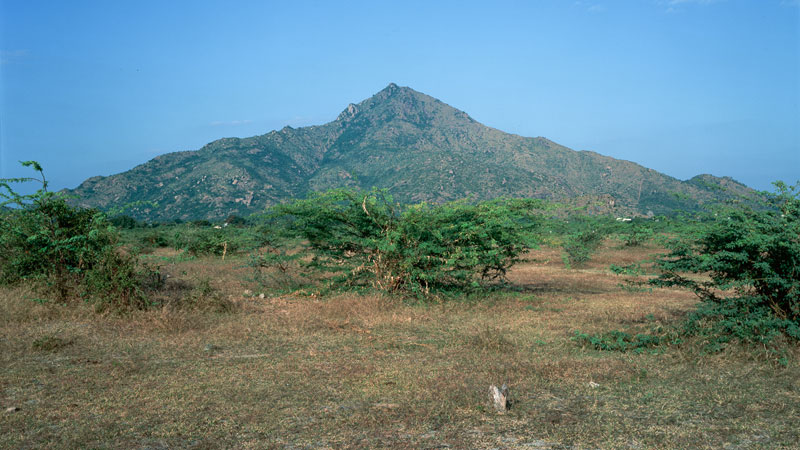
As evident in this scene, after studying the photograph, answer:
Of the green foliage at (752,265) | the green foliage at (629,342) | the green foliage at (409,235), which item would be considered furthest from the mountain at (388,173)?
the green foliage at (629,342)

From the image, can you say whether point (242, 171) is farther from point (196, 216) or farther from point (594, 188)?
point (594, 188)

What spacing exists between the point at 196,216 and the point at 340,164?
3814 cm

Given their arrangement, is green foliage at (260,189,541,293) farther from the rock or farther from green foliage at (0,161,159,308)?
the rock

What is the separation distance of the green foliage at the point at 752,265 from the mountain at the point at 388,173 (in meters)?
54.5

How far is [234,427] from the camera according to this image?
4.89 meters

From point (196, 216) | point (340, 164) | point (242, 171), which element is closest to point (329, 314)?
point (196, 216)

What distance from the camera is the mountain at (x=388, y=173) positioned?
79625mm

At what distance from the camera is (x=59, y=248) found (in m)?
10.7

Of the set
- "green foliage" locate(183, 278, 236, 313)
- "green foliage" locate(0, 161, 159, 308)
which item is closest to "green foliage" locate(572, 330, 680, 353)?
"green foliage" locate(183, 278, 236, 313)

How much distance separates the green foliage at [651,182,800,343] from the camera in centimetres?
702

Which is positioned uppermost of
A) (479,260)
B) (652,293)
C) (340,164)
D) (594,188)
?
(340,164)

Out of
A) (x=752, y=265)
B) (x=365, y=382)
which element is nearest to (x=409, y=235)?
(x=365, y=382)

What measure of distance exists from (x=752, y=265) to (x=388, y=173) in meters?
89.0

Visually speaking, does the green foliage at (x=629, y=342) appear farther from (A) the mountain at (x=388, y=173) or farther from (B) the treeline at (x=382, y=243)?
(A) the mountain at (x=388, y=173)
